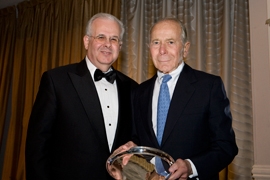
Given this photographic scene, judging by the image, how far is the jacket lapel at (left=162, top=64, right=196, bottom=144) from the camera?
149 cm

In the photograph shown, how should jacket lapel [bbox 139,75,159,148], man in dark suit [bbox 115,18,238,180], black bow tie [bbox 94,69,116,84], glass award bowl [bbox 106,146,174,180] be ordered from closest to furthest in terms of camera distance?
1. glass award bowl [bbox 106,146,174,180]
2. man in dark suit [bbox 115,18,238,180]
3. jacket lapel [bbox 139,75,159,148]
4. black bow tie [bbox 94,69,116,84]

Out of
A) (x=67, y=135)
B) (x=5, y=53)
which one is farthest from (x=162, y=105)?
(x=5, y=53)

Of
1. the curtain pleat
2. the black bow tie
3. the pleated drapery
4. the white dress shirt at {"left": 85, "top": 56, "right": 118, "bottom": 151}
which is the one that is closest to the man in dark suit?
the white dress shirt at {"left": 85, "top": 56, "right": 118, "bottom": 151}

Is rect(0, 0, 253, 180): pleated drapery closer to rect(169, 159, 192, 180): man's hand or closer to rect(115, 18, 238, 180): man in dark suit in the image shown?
rect(115, 18, 238, 180): man in dark suit

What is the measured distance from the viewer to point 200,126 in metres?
1.50

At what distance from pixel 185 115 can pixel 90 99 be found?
58cm

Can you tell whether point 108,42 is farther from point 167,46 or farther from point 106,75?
point 167,46

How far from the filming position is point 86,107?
1.81 metres

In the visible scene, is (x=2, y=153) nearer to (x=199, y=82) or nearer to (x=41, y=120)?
(x=41, y=120)

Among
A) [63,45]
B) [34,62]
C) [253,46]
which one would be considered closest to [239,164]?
[253,46]

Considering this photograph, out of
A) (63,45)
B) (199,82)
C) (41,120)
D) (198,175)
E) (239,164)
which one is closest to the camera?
(198,175)

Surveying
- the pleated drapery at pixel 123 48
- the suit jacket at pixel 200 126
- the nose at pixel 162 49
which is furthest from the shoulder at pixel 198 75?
the pleated drapery at pixel 123 48

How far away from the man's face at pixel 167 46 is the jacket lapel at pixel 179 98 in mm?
84

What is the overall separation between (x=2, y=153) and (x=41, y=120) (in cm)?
299
